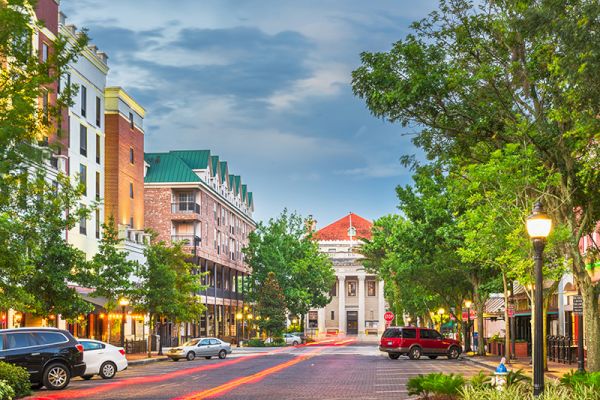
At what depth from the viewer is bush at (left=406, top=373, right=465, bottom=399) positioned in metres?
17.1

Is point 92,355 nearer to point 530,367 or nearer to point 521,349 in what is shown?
point 530,367

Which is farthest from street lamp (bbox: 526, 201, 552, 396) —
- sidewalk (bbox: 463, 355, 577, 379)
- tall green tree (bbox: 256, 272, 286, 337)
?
tall green tree (bbox: 256, 272, 286, 337)

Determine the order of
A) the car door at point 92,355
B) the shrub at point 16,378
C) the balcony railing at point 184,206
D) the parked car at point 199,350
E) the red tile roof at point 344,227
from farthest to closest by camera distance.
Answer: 1. the red tile roof at point 344,227
2. the balcony railing at point 184,206
3. the parked car at point 199,350
4. the car door at point 92,355
5. the shrub at point 16,378

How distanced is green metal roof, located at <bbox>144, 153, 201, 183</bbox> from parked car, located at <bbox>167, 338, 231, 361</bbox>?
103 feet

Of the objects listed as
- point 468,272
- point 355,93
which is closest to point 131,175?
point 468,272

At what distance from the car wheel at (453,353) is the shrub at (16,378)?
1231 inches

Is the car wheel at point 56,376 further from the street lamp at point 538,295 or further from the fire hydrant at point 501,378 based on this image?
the street lamp at point 538,295

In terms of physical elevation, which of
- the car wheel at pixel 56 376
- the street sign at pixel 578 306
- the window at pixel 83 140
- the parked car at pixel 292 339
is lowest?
the parked car at pixel 292 339

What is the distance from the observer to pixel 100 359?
101 ft

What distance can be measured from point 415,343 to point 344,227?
113424 mm

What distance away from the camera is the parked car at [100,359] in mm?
30594

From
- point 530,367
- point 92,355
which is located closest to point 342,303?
point 530,367

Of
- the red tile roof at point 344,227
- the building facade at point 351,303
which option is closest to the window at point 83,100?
the building facade at point 351,303

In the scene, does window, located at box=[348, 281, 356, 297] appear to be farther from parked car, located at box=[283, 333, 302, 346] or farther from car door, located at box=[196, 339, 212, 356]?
car door, located at box=[196, 339, 212, 356]
